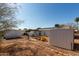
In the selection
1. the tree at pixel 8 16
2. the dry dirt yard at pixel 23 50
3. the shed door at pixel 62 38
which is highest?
the tree at pixel 8 16

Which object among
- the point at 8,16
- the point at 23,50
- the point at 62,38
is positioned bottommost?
the point at 23,50

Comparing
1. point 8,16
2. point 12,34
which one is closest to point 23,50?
point 12,34

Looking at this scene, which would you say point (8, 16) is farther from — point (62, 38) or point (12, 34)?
point (62, 38)

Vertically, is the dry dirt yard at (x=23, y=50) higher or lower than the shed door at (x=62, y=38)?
lower

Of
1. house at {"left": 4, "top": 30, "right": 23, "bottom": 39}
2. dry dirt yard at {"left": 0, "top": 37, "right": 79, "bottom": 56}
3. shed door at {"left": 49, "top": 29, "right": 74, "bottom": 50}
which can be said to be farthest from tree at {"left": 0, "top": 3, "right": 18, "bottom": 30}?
shed door at {"left": 49, "top": 29, "right": 74, "bottom": 50}

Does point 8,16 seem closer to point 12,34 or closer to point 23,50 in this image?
point 12,34

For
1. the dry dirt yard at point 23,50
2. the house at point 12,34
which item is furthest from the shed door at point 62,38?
the house at point 12,34

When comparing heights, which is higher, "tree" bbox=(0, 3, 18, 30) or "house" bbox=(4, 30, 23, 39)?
"tree" bbox=(0, 3, 18, 30)

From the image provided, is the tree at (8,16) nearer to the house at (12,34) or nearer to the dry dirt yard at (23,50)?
the house at (12,34)

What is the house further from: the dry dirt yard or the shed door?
the shed door

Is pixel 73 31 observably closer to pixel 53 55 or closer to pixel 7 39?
pixel 53 55

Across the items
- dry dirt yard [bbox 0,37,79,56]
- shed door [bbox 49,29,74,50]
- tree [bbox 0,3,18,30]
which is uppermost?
tree [bbox 0,3,18,30]

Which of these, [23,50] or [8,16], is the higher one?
[8,16]

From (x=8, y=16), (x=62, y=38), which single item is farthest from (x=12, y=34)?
(x=62, y=38)
